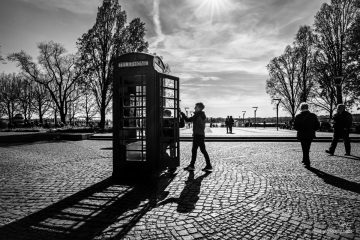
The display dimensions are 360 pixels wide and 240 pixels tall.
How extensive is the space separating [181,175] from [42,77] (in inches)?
1610

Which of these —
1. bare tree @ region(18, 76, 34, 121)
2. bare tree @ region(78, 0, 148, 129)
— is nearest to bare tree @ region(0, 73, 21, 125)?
bare tree @ region(18, 76, 34, 121)

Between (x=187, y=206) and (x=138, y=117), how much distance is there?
Result: 282 centimetres

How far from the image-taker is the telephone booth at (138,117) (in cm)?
607

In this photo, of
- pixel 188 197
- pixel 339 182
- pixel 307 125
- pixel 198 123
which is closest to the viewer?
pixel 188 197

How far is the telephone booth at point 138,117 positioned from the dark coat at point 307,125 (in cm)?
449

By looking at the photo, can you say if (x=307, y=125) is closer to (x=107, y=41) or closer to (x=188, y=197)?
(x=188, y=197)

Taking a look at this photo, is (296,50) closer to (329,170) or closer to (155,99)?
(329,170)

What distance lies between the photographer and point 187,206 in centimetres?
411

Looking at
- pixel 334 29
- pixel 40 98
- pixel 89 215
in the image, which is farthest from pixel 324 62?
pixel 40 98

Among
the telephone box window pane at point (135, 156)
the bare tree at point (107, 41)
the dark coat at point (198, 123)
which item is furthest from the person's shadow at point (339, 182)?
the bare tree at point (107, 41)

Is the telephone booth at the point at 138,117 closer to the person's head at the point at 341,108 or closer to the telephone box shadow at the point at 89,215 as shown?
the telephone box shadow at the point at 89,215

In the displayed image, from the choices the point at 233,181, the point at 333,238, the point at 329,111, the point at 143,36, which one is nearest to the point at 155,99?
the point at 233,181

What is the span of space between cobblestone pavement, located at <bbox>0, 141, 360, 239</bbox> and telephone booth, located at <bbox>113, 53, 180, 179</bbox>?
0.63 metres

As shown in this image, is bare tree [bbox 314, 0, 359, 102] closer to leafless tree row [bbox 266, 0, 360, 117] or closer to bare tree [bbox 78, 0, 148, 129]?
leafless tree row [bbox 266, 0, 360, 117]
